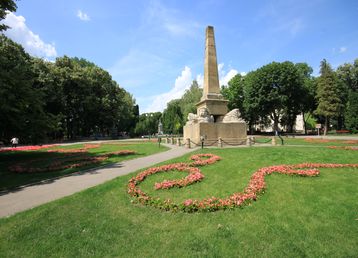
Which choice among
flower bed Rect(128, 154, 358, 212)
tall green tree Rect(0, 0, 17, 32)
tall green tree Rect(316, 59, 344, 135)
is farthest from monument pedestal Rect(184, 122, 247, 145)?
tall green tree Rect(316, 59, 344, 135)

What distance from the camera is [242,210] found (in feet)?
19.6

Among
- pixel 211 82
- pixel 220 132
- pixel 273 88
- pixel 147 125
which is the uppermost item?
pixel 273 88

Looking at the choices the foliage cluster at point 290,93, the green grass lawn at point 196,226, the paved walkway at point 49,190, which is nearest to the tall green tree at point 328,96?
the foliage cluster at point 290,93

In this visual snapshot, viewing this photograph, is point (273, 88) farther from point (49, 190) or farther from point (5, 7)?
point (49, 190)

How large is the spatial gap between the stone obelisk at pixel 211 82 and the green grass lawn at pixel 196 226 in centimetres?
1425

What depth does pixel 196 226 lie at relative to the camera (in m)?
5.26

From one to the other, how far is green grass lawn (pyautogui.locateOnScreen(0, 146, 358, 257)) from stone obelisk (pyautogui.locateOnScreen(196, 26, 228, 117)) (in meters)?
14.2

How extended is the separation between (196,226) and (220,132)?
1526 cm

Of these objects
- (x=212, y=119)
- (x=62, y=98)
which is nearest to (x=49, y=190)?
(x=212, y=119)

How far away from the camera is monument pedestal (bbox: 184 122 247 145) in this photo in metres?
19.6

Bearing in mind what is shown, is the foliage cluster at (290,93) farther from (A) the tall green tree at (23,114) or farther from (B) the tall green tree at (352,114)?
(A) the tall green tree at (23,114)

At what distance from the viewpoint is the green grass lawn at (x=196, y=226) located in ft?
14.5

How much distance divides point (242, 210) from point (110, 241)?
3279mm

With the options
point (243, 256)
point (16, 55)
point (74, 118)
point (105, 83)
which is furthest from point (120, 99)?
point (243, 256)
